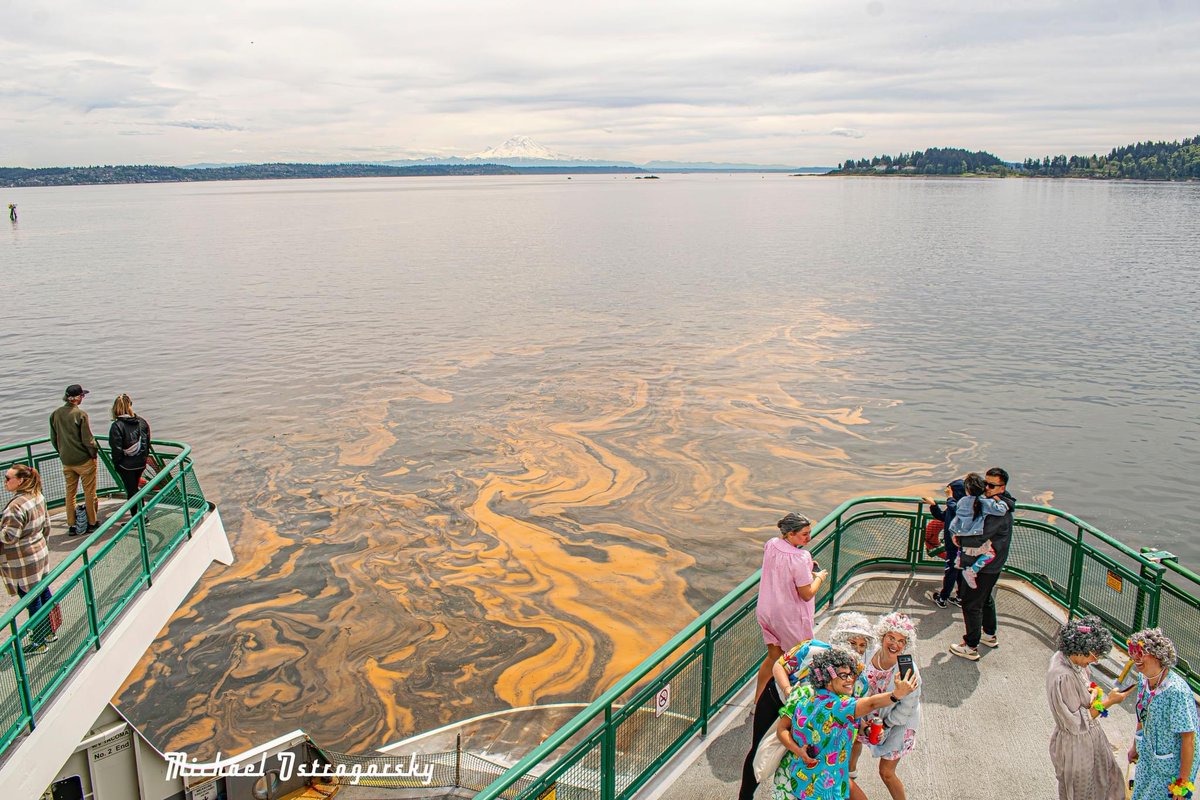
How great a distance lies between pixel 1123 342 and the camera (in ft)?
108

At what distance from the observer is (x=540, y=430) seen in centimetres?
2289

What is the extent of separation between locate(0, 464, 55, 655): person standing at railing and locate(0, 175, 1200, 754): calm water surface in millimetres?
4016

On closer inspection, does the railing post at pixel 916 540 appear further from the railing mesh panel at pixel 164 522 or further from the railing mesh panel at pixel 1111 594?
the railing mesh panel at pixel 164 522

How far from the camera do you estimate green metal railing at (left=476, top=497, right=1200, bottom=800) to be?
18.4 feet

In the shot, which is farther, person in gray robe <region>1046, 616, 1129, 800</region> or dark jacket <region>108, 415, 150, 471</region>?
dark jacket <region>108, 415, 150, 471</region>

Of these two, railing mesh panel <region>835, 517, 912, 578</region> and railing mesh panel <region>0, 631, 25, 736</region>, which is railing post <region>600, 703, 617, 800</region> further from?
railing mesh panel <region>0, 631, 25, 736</region>

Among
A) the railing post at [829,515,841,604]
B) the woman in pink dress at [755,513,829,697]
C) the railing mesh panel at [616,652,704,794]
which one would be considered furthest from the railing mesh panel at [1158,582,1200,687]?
the railing mesh panel at [616,652,704,794]

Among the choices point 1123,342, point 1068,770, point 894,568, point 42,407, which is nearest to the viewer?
point 1068,770

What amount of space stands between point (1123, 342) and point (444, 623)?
103 ft

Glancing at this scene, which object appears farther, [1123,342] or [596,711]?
[1123,342]

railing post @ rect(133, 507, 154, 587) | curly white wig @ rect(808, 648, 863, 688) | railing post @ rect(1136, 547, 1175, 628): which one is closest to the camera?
curly white wig @ rect(808, 648, 863, 688)

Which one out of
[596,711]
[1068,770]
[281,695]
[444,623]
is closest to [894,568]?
[1068,770]

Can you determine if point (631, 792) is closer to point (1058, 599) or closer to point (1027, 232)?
point (1058, 599)

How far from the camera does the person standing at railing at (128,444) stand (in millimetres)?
10336
